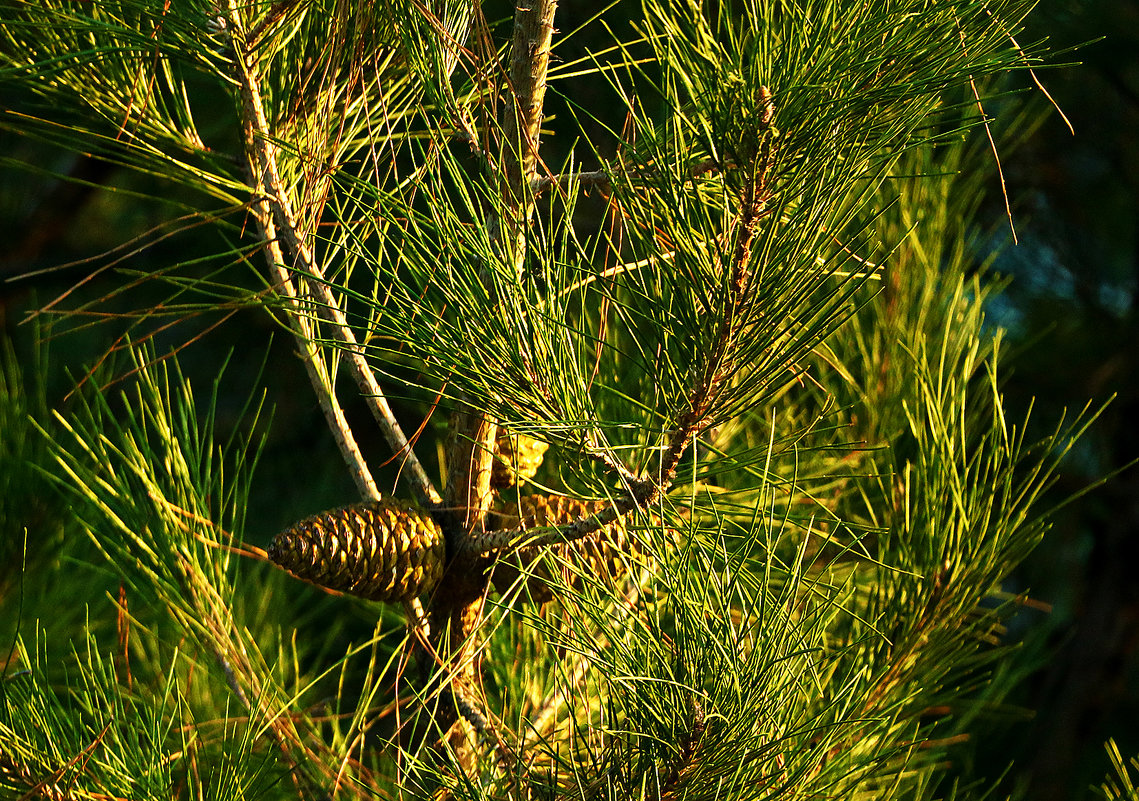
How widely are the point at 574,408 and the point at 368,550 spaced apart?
10 cm

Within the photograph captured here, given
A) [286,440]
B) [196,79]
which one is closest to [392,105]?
[196,79]

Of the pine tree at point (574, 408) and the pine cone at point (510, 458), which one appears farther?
the pine cone at point (510, 458)

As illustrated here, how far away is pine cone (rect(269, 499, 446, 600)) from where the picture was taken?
0.38 meters

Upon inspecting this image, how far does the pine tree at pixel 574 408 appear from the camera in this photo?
33 cm

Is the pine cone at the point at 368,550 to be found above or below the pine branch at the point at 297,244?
below

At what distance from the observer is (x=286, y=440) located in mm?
1525

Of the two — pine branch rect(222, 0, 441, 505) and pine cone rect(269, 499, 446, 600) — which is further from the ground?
pine branch rect(222, 0, 441, 505)

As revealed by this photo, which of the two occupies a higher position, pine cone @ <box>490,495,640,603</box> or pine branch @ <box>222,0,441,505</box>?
pine branch @ <box>222,0,441,505</box>

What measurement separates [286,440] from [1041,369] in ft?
3.37

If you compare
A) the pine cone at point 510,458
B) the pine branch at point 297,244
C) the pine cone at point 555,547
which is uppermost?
the pine branch at point 297,244

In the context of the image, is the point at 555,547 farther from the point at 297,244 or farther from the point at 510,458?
the point at 297,244

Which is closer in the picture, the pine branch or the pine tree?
the pine tree

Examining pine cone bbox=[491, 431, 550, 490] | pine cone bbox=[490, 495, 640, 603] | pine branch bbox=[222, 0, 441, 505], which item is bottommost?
pine cone bbox=[490, 495, 640, 603]

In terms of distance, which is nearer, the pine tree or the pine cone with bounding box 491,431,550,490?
the pine tree
